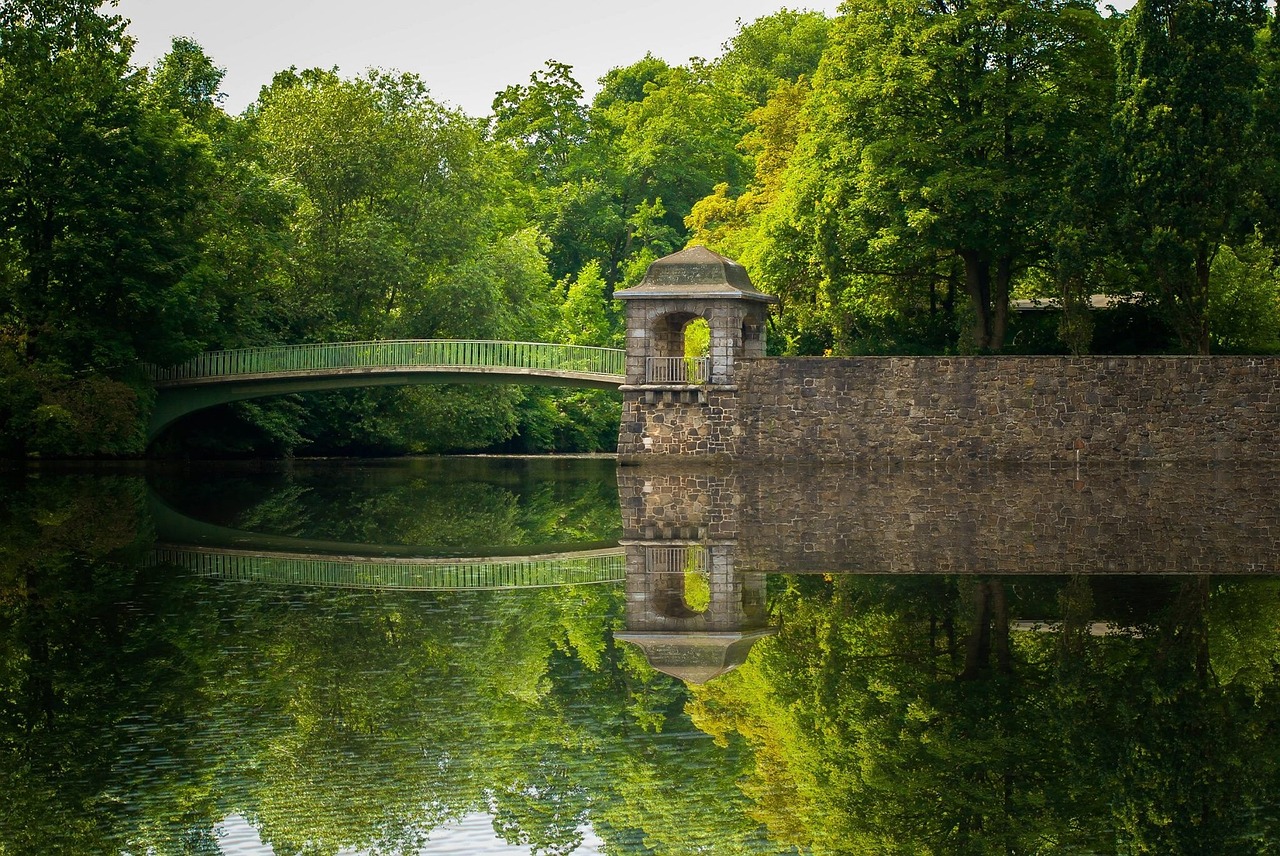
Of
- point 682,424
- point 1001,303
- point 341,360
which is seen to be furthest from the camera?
point 341,360

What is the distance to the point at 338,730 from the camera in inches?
332

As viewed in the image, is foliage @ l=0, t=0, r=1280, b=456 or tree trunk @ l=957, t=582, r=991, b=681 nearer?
tree trunk @ l=957, t=582, r=991, b=681

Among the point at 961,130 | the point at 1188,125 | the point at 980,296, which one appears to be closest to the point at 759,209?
the point at 980,296

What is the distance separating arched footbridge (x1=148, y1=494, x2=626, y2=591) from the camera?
49.1ft

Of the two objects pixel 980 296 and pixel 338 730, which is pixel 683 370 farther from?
pixel 338 730

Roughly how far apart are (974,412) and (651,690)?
2191cm

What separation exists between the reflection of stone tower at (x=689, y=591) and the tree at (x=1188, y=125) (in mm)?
10571

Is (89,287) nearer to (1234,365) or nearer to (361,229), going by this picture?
(361,229)

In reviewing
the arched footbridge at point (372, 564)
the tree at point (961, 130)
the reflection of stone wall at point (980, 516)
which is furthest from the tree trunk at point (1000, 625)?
the tree at point (961, 130)

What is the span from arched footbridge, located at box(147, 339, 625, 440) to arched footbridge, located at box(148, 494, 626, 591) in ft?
50.2

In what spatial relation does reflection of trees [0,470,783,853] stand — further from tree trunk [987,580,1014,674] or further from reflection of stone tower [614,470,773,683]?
tree trunk [987,580,1014,674]

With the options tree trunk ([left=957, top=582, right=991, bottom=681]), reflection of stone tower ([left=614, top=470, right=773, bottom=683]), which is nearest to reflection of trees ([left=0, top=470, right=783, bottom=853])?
reflection of stone tower ([left=614, top=470, right=773, bottom=683])

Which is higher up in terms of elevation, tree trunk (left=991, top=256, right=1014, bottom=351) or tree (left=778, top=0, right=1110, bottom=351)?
tree (left=778, top=0, right=1110, bottom=351)

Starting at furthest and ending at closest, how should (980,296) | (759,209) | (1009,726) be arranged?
(759,209) → (980,296) → (1009,726)
